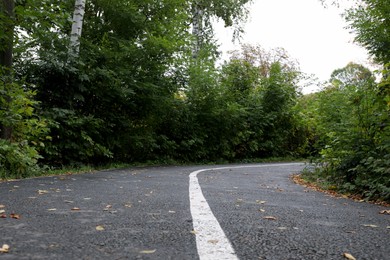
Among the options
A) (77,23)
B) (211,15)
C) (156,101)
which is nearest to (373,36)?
(156,101)

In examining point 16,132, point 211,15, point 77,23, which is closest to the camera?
point 16,132

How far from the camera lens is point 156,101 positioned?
13586mm

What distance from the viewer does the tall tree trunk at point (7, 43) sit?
8.02 m

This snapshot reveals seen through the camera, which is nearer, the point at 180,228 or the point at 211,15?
the point at 180,228

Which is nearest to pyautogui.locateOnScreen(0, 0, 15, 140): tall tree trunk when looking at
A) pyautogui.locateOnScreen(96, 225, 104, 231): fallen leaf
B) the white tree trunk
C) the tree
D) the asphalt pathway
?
the white tree trunk

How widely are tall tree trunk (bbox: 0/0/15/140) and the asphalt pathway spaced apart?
11.0 ft

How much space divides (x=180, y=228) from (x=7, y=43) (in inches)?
285

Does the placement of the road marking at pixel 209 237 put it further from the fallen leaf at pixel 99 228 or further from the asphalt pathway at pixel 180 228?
the fallen leaf at pixel 99 228

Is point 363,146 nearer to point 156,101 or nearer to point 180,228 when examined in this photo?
point 180,228

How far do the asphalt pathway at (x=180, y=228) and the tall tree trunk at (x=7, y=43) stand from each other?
132 inches

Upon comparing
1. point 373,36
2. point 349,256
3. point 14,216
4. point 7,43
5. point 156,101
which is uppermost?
point 373,36

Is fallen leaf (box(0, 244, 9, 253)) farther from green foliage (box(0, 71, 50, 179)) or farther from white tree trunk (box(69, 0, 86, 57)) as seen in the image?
white tree trunk (box(69, 0, 86, 57))

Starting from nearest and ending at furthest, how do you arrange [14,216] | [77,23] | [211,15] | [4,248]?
1. [4,248]
2. [14,216]
3. [77,23]
4. [211,15]

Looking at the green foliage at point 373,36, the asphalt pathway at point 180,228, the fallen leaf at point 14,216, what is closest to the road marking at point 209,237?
the asphalt pathway at point 180,228
